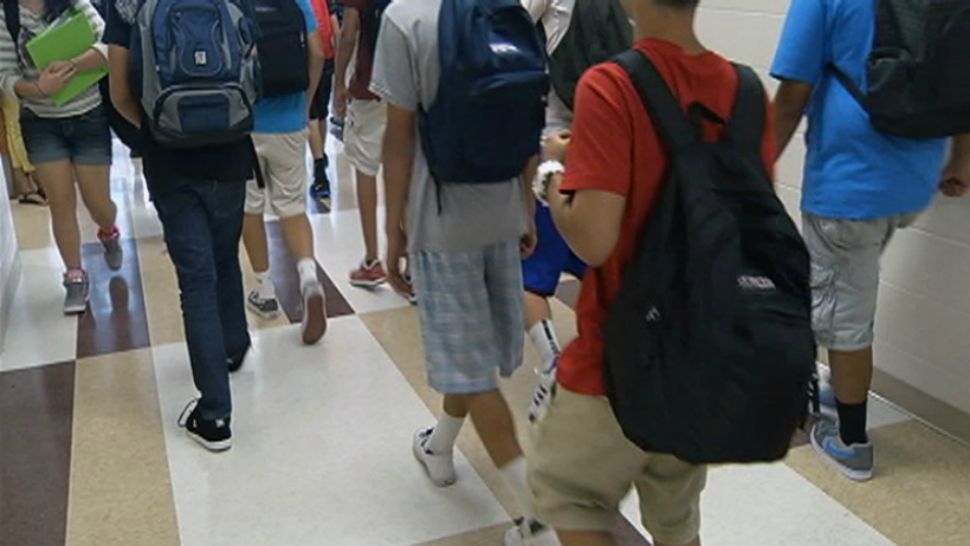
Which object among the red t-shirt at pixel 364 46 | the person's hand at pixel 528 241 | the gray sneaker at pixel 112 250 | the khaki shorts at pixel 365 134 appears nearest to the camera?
the person's hand at pixel 528 241

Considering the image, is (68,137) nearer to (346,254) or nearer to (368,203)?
(368,203)

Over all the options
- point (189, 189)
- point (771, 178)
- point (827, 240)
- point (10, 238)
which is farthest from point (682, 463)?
point (10, 238)

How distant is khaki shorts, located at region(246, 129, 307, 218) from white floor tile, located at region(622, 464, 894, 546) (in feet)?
5.37

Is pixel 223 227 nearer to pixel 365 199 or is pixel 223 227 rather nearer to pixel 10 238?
pixel 365 199

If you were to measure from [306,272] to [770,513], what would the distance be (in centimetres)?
168

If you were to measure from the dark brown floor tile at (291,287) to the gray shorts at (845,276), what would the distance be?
1.73 meters

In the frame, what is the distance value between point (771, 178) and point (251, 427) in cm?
179

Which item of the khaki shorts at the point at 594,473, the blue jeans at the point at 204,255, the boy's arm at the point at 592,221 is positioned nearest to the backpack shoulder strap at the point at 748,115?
the boy's arm at the point at 592,221

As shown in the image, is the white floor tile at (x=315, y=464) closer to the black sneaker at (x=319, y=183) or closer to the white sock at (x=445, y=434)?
the white sock at (x=445, y=434)

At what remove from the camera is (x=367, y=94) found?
333 cm

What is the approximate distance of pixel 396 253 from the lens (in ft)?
6.50

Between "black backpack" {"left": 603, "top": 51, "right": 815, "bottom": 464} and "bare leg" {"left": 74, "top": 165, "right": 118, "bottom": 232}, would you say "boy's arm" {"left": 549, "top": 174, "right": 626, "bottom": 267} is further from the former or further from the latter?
"bare leg" {"left": 74, "top": 165, "right": 118, "bottom": 232}

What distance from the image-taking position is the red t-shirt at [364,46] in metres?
3.15

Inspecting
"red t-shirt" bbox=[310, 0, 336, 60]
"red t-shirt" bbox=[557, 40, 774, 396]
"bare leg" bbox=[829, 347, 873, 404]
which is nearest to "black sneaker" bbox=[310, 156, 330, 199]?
Result: "red t-shirt" bbox=[310, 0, 336, 60]
